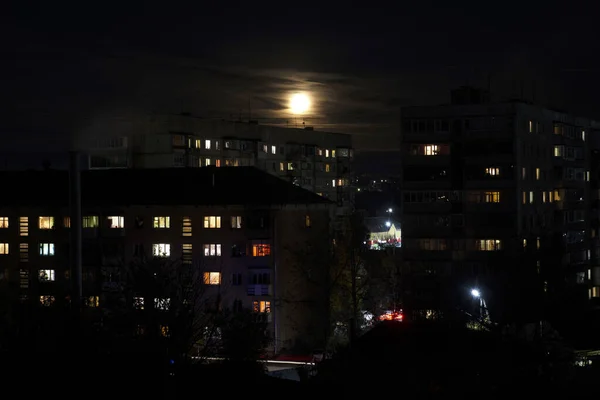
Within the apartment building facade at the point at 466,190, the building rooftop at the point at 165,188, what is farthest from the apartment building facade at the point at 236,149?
the apartment building facade at the point at 466,190

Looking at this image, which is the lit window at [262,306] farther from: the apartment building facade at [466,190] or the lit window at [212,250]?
the apartment building facade at [466,190]

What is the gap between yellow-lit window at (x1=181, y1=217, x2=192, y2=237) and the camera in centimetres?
3062

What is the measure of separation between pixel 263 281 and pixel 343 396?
16.7 m

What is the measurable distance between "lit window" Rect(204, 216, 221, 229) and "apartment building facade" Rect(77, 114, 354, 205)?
10483mm

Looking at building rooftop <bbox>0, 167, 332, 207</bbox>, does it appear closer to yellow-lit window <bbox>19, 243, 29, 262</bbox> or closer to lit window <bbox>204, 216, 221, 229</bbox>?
lit window <bbox>204, 216, 221, 229</bbox>

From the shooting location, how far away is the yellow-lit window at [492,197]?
3219 cm

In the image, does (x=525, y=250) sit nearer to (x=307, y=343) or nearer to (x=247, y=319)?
(x=307, y=343)

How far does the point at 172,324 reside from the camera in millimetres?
16406

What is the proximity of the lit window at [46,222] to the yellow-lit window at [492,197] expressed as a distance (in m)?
15.4

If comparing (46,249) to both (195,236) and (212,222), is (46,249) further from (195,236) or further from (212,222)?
(212,222)

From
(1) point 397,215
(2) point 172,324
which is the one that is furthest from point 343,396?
(1) point 397,215

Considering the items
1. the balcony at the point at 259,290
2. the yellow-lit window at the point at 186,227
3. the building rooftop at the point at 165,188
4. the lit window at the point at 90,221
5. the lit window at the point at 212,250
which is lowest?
the balcony at the point at 259,290

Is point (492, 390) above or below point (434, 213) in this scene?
below

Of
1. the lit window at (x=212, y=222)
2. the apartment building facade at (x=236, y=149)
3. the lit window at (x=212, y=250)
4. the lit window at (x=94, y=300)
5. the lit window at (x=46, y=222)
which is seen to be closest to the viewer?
the lit window at (x=94, y=300)
